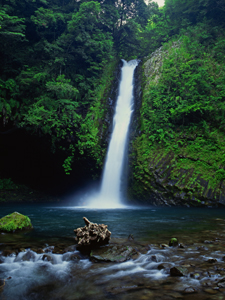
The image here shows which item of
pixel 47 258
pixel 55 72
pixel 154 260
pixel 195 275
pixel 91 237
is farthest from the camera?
pixel 55 72

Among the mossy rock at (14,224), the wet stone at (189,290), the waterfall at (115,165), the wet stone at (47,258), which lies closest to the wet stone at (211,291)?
the wet stone at (189,290)

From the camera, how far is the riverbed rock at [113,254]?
3.39 m

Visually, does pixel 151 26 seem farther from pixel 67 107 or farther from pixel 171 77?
pixel 67 107

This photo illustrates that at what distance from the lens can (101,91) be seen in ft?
57.9

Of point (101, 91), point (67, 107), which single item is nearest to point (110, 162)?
point (67, 107)

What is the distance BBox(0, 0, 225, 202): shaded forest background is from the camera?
13.7m

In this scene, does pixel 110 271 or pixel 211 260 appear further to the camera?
pixel 211 260

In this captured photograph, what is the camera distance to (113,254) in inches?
140

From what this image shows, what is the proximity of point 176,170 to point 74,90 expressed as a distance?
8692 millimetres

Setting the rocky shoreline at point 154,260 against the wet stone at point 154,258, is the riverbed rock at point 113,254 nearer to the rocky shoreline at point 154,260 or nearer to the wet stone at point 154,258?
the rocky shoreline at point 154,260

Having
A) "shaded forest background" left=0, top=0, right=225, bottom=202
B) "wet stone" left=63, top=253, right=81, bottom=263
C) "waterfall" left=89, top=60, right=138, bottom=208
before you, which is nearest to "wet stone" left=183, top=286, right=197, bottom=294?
"wet stone" left=63, top=253, right=81, bottom=263

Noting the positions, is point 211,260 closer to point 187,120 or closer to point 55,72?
point 187,120

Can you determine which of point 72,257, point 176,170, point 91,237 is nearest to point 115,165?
point 176,170

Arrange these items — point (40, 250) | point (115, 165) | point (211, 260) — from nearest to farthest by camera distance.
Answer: point (211, 260), point (40, 250), point (115, 165)
